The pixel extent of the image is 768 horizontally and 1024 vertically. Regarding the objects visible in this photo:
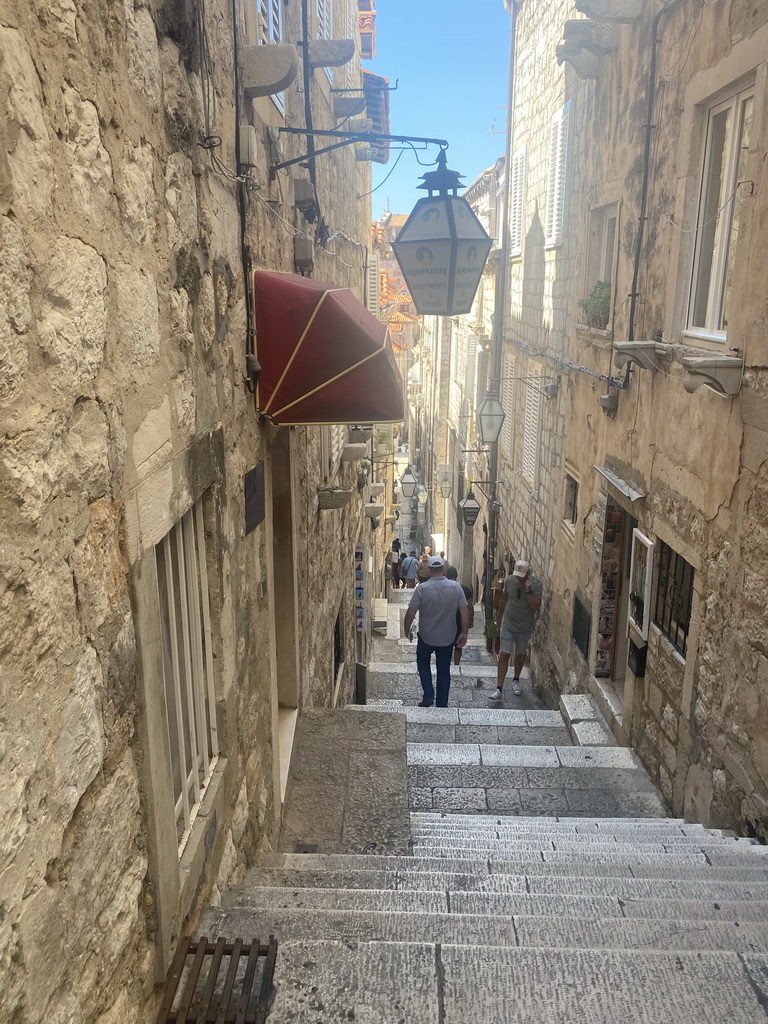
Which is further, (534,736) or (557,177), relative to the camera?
(557,177)

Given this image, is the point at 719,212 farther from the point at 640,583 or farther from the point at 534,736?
the point at 534,736

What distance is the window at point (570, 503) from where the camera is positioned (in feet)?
30.1

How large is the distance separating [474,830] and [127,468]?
152 inches

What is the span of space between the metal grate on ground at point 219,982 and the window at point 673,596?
4021 mm

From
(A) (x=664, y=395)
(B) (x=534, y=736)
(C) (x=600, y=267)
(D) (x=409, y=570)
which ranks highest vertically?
(C) (x=600, y=267)

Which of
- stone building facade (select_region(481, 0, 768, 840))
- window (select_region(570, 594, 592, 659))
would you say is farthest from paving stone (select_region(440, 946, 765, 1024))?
window (select_region(570, 594, 592, 659))

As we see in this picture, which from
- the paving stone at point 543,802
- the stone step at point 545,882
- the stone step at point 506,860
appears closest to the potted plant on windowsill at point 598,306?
the paving stone at point 543,802

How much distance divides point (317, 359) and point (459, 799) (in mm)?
3950

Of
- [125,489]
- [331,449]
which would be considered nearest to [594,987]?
[125,489]

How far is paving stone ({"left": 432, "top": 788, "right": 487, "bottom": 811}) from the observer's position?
5942 mm

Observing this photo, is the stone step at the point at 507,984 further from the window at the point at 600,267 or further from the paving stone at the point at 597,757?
the window at the point at 600,267

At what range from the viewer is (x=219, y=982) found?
2.41 m

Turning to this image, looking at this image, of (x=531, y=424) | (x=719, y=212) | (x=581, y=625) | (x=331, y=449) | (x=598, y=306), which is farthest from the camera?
(x=531, y=424)

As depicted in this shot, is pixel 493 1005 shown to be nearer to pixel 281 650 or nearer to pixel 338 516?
pixel 281 650
